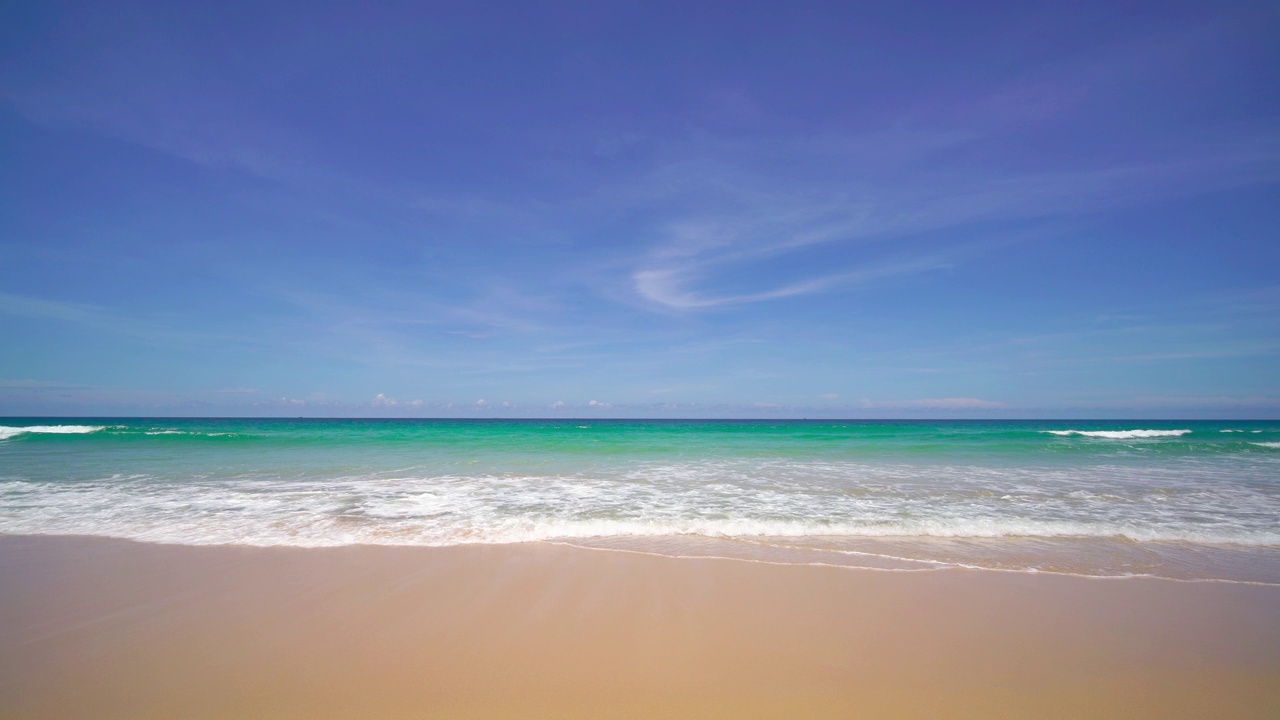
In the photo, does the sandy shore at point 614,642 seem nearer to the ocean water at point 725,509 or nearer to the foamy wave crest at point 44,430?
the ocean water at point 725,509

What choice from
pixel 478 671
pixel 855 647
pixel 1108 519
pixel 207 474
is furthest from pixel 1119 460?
pixel 207 474

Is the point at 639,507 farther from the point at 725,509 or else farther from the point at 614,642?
the point at 614,642

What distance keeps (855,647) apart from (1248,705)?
6.52 feet

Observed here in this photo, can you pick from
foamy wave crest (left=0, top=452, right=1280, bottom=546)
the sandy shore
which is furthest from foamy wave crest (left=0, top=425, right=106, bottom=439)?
the sandy shore

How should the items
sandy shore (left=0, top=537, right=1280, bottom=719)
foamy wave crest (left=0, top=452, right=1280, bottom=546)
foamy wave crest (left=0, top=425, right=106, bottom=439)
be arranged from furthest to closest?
1. foamy wave crest (left=0, top=425, right=106, bottom=439)
2. foamy wave crest (left=0, top=452, right=1280, bottom=546)
3. sandy shore (left=0, top=537, right=1280, bottom=719)

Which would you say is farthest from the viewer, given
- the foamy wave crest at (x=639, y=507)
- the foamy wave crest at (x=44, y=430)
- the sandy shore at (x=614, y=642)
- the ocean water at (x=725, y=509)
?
the foamy wave crest at (x=44, y=430)

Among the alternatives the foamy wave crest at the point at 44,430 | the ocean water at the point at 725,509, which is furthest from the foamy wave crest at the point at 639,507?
the foamy wave crest at the point at 44,430

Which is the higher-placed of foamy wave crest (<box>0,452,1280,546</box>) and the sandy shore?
foamy wave crest (<box>0,452,1280,546</box>)

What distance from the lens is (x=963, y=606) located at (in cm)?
399

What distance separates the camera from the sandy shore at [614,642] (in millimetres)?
2760

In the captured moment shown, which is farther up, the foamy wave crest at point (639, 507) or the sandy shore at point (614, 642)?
the foamy wave crest at point (639, 507)

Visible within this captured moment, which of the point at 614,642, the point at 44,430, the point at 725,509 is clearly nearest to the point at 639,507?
the point at 725,509

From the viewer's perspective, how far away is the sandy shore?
276 centimetres

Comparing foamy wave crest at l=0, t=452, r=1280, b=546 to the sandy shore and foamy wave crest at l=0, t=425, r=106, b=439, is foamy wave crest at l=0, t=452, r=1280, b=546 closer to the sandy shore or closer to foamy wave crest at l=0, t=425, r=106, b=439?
the sandy shore
